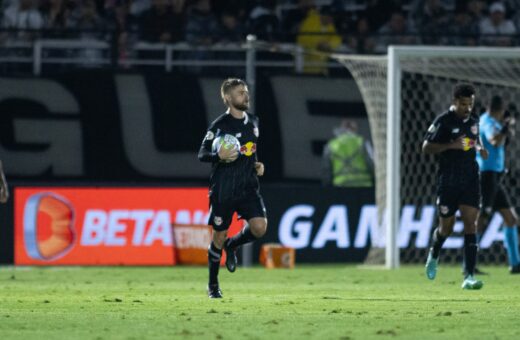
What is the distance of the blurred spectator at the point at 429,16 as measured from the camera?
972 inches

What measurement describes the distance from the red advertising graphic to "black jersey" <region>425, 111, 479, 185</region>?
600cm

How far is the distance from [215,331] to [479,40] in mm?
14467

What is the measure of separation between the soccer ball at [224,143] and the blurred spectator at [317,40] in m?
9.08

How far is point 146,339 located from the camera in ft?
29.8

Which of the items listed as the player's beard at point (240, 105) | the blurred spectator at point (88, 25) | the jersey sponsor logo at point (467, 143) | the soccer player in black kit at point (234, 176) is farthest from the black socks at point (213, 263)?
the blurred spectator at point (88, 25)

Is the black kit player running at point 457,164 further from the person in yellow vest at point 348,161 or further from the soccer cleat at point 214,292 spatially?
the person in yellow vest at point 348,161

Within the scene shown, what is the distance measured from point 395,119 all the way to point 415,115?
190 cm

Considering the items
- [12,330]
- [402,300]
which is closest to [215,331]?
[12,330]

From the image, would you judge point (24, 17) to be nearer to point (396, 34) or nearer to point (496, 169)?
point (396, 34)

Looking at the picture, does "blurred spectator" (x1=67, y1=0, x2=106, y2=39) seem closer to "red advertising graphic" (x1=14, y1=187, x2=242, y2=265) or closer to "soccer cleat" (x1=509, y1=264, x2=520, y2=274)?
"red advertising graphic" (x1=14, y1=187, x2=242, y2=265)

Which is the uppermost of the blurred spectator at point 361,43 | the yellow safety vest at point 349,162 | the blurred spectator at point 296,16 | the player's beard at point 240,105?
the blurred spectator at point 296,16

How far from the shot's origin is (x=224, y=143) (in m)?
12.9

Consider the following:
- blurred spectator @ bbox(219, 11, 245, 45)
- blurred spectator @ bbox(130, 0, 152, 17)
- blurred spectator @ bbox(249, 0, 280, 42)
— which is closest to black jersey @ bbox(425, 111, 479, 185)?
blurred spectator @ bbox(219, 11, 245, 45)

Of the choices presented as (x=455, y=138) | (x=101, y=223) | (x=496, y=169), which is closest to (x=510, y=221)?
(x=496, y=169)
